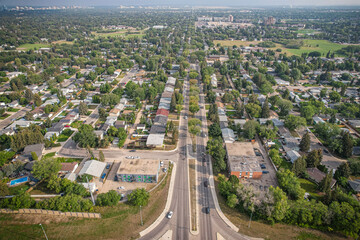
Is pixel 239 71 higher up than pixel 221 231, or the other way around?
pixel 239 71

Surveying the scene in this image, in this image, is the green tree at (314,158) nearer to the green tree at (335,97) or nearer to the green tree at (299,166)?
the green tree at (299,166)

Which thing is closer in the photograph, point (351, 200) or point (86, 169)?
point (351, 200)

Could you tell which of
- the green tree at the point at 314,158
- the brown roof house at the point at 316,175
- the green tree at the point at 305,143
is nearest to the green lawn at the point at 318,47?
the green tree at the point at 305,143

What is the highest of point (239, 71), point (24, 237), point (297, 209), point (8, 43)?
point (8, 43)

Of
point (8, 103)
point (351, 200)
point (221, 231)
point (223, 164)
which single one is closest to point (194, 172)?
point (223, 164)

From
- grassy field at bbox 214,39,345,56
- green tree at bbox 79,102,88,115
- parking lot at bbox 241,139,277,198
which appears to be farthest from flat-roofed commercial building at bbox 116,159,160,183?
grassy field at bbox 214,39,345,56

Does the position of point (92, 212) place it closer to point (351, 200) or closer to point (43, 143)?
point (43, 143)

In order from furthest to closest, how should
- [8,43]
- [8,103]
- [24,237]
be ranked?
[8,43], [8,103], [24,237]

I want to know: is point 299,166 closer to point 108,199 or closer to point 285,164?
point 285,164
